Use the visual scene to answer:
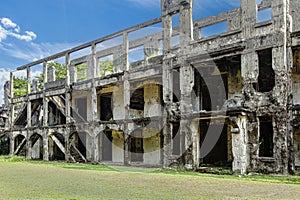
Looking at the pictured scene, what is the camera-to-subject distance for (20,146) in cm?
3228

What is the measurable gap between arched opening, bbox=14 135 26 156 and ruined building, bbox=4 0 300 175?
4.7 inches

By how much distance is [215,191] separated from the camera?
36.3ft

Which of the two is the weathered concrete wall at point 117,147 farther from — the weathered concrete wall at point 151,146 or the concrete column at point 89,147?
the weathered concrete wall at point 151,146

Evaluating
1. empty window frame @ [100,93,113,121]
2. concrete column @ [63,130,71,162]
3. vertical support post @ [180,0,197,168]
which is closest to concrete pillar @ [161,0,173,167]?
vertical support post @ [180,0,197,168]

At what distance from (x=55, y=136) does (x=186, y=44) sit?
44.7 ft

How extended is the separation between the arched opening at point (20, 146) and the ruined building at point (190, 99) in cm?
12

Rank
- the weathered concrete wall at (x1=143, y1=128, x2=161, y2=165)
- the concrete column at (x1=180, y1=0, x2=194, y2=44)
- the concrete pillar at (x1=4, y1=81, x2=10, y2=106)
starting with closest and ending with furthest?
the concrete column at (x1=180, y1=0, x2=194, y2=44)
the weathered concrete wall at (x1=143, y1=128, x2=161, y2=165)
the concrete pillar at (x1=4, y1=81, x2=10, y2=106)

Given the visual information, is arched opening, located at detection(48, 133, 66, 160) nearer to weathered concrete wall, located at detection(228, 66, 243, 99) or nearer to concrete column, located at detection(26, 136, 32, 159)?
concrete column, located at detection(26, 136, 32, 159)

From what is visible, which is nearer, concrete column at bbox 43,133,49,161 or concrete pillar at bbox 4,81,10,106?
concrete column at bbox 43,133,49,161

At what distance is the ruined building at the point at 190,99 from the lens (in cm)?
1691

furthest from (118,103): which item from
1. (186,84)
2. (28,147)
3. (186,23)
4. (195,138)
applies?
(28,147)

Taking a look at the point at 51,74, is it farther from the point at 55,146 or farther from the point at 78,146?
the point at 78,146

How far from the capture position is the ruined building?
1691cm

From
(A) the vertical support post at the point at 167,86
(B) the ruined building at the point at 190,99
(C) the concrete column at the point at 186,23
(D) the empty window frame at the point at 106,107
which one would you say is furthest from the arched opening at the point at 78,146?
(C) the concrete column at the point at 186,23
